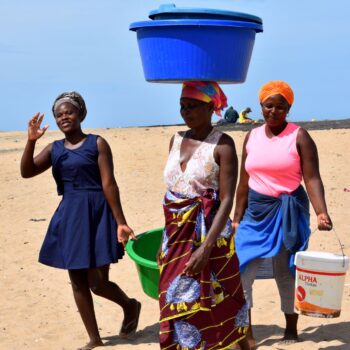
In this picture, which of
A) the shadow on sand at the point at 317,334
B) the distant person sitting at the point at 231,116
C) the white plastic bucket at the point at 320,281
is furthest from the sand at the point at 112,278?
the distant person sitting at the point at 231,116

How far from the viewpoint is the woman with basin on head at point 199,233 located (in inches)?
154

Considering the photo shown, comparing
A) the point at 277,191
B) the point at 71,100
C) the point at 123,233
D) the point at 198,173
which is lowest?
the point at 123,233

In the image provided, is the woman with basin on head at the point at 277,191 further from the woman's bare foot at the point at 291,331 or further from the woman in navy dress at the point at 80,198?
the woman in navy dress at the point at 80,198

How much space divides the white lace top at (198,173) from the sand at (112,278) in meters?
1.57

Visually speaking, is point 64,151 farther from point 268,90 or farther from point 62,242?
point 268,90

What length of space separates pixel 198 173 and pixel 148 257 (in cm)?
161

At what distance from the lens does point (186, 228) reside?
3908 millimetres

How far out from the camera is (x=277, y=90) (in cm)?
452

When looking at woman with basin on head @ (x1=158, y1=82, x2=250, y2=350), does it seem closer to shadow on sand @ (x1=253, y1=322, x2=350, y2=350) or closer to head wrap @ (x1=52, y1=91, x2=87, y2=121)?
head wrap @ (x1=52, y1=91, x2=87, y2=121)

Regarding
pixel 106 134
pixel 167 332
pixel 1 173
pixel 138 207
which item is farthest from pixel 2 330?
pixel 106 134

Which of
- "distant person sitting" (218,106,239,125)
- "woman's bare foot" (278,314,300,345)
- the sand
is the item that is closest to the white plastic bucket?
"woman's bare foot" (278,314,300,345)

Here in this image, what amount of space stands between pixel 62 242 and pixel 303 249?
1.56m

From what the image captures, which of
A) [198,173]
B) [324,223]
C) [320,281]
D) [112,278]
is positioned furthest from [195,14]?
[112,278]

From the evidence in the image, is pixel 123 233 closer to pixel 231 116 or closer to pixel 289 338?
pixel 289 338
